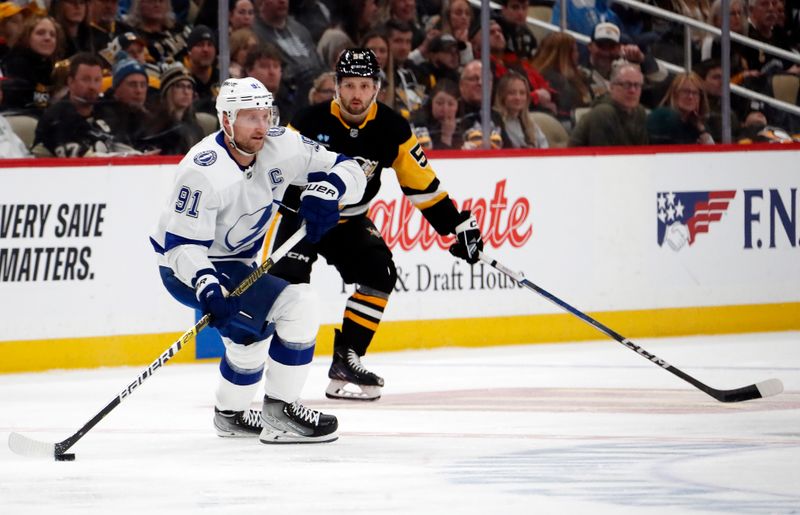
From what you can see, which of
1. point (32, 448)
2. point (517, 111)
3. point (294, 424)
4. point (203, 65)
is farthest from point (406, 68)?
point (32, 448)

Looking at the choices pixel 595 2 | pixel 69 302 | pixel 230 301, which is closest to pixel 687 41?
pixel 595 2

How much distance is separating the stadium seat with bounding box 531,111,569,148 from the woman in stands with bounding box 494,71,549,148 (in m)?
0.03

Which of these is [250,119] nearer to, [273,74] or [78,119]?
[78,119]

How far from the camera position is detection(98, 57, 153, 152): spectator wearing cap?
7.01 m

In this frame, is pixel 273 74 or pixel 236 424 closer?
pixel 236 424

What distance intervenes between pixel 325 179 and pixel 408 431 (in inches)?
33.5

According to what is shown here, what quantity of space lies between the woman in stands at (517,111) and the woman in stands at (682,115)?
0.75 m

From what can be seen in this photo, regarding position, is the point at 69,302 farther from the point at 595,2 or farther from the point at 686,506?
the point at 686,506

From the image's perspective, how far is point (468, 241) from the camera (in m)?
6.00

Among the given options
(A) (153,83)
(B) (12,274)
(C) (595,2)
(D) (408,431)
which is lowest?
(D) (408,431)

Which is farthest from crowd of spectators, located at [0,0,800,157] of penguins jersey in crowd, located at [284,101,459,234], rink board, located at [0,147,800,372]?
penguins jersey in crowd, located at [284,101,459,234]

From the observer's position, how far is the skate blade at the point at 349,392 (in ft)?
19.9

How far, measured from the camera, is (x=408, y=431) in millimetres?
5145

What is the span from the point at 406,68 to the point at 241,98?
131 inches
